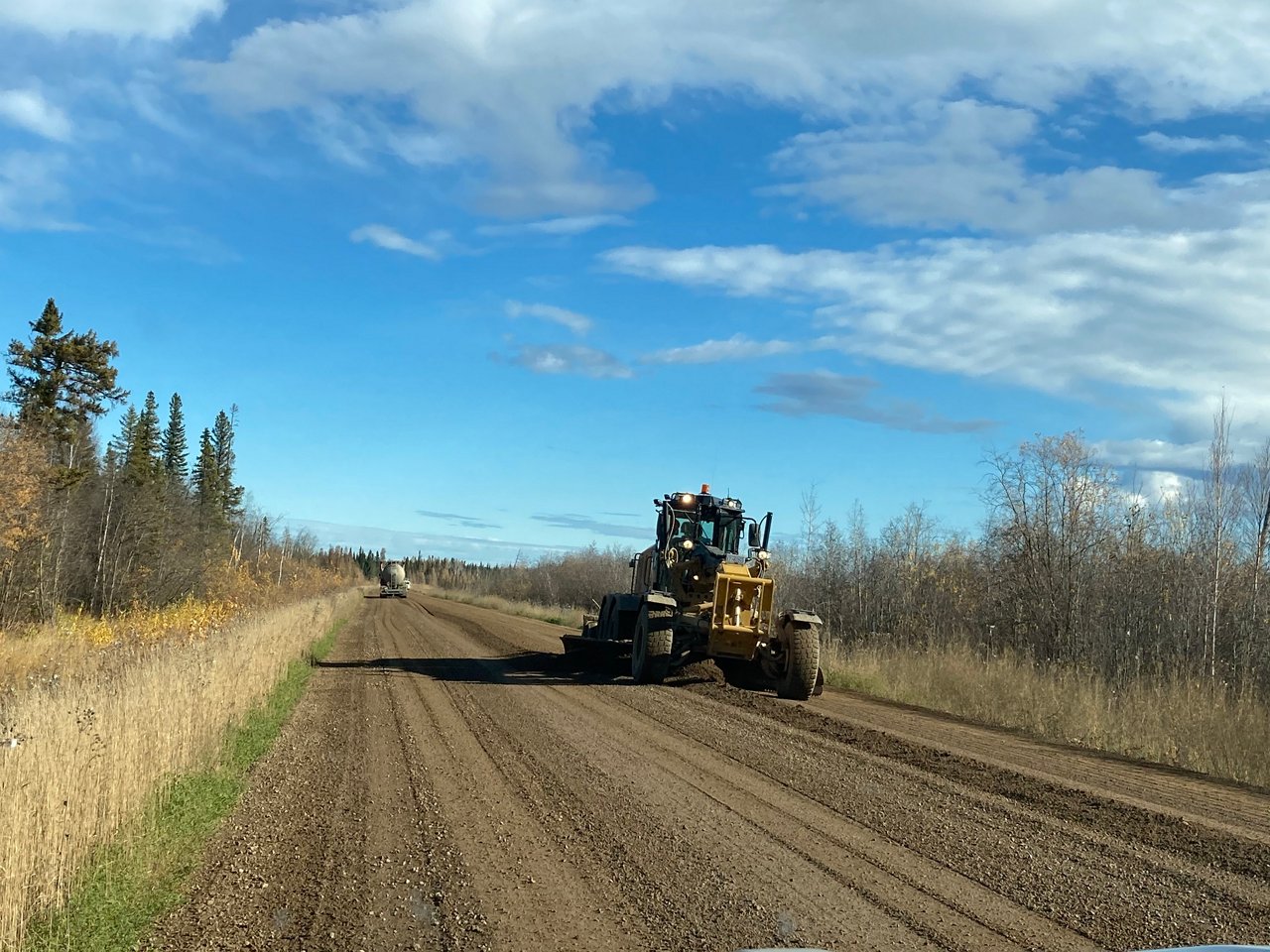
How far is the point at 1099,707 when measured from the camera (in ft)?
48.5

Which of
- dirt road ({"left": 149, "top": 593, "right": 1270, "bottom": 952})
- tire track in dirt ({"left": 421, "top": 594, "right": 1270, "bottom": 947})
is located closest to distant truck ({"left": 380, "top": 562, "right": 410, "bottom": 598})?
dirt road ({"left": 149, "top": 593, "right": 1270, "bottom": 952})

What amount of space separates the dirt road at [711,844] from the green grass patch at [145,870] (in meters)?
0.20

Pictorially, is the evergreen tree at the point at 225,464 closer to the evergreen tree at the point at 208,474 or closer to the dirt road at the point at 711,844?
the evergreen tree at the point at 208,474

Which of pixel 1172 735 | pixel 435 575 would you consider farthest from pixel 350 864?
pixel 435 575

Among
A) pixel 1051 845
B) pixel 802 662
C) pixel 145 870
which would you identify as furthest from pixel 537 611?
pixel 145 870

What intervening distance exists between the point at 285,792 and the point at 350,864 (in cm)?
270

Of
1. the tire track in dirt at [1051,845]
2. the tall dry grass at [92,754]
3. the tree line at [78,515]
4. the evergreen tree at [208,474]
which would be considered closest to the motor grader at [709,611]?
the tire track in dirt at [1051,845]

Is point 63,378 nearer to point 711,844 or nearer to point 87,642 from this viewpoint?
point 87,642

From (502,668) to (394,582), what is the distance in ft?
239

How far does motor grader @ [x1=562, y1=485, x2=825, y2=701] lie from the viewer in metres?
17.3

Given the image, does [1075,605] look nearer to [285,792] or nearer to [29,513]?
[285,792]

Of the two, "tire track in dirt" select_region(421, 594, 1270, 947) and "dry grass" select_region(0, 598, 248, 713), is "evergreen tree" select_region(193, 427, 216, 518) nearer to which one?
"dry grass" select_region(0, 598, 248, 713)

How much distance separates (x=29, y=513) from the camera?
31.0 meters

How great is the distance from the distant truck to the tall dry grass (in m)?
79.9
